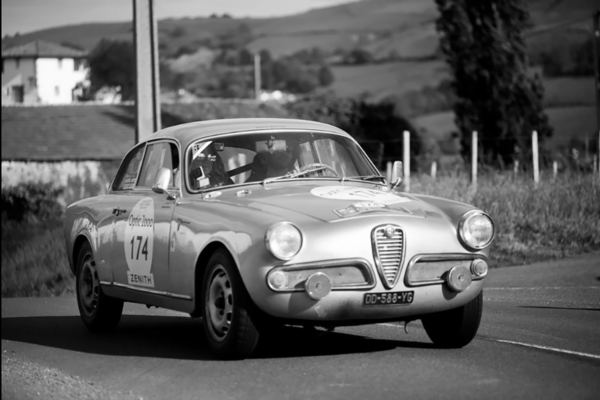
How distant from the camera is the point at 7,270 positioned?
1016 inches

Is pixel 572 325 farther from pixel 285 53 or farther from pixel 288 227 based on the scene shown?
pixel 285 53

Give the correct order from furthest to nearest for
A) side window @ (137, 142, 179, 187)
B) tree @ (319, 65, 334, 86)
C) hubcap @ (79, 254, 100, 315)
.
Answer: tree @ (319, 65, 334, 86) < hubcap @ (79, 254, 100, 315) < side window @ (137, 142, 179, 187)

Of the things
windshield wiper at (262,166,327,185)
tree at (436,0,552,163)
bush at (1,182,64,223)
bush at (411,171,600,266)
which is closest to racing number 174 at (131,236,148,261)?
windshield wiper at (262,166,327,185)

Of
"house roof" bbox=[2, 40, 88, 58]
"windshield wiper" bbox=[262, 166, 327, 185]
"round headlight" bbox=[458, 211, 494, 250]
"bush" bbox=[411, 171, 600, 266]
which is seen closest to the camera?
"round headlight" bbox=[458, 211, 494, 250]

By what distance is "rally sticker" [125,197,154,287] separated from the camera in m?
8.86

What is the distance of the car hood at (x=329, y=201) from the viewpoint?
7668 mm

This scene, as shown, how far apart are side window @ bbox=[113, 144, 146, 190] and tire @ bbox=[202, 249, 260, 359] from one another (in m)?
2.26

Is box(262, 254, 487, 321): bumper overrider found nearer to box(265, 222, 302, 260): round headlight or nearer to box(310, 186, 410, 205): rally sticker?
box(265, 222, 302, 260): round headlight

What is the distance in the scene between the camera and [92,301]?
10016 mm

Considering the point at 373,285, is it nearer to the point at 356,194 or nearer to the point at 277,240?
the point at 277,240

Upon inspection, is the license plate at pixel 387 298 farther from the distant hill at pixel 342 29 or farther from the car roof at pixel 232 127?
the distant hill at pixel 342 29

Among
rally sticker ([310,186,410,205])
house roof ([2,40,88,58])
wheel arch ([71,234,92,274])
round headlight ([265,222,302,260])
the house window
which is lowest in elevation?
wheel arch ([71,234,92,274])

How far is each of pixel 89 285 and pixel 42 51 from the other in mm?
132197

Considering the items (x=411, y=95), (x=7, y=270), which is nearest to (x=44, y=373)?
(x=7, y=270)
